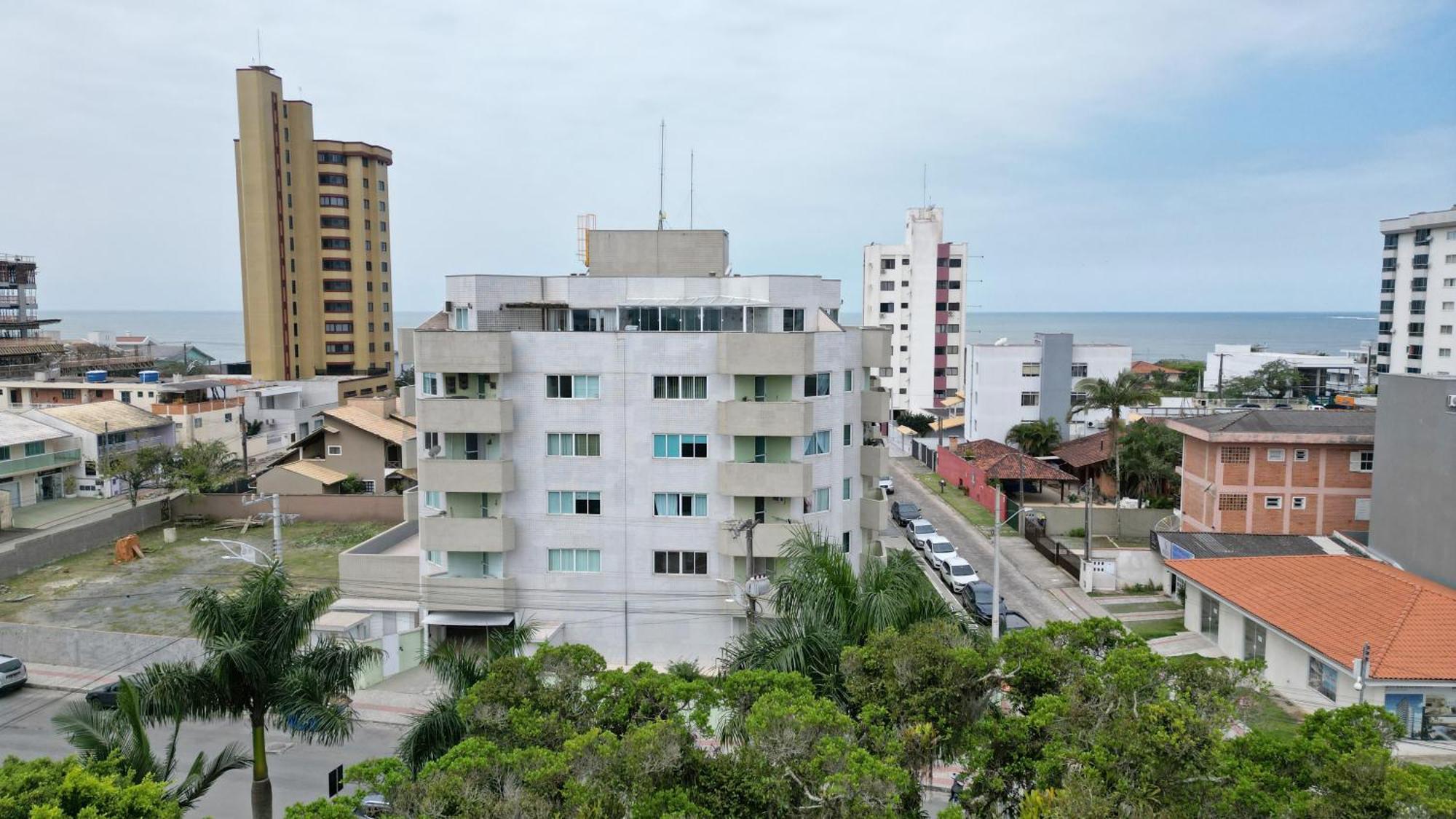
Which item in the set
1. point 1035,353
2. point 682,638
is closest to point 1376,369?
point 1035,353

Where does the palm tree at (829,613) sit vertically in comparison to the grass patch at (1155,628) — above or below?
above

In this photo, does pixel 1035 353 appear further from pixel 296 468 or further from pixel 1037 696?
pixel 1037 696

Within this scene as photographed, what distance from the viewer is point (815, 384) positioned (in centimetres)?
3331

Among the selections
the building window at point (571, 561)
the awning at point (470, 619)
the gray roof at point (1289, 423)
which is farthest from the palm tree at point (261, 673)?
the gray roof at point (1289, 423)

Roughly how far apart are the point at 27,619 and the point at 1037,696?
38.9 m

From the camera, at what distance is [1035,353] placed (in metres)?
71.3

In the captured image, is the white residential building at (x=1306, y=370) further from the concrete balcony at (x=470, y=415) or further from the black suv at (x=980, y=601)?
the concrete balcony at (x=470, y=415)

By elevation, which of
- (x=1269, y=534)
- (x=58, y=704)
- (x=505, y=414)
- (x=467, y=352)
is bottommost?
(x=58, y=704)

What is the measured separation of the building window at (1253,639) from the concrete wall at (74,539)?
51.2m

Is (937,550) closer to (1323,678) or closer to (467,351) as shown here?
(1323,678)

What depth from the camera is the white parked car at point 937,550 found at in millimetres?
43750

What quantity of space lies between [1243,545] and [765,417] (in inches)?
836

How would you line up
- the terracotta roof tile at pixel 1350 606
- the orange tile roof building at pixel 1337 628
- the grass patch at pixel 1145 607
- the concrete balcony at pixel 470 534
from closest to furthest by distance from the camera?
the orange tile roof building at pixel 1337 628 < the terracotta roof tile at pixel 1350 606 < the concrete balcony at pixel 470 534 < the grass patch at pixel 1145 607

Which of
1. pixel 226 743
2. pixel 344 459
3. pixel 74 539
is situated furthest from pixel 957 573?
pixel 74 539
